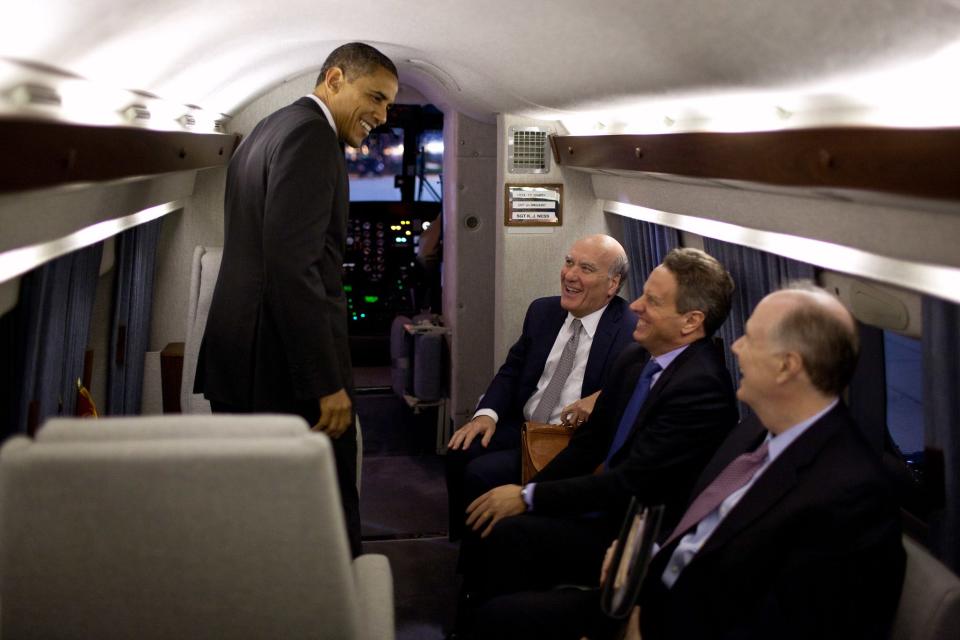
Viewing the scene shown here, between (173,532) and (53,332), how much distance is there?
6.71ft

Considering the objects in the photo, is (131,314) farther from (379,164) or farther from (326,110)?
(379,164)

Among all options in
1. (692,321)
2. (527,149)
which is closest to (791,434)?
(692,321)

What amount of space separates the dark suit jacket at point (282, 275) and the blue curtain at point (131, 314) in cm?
145

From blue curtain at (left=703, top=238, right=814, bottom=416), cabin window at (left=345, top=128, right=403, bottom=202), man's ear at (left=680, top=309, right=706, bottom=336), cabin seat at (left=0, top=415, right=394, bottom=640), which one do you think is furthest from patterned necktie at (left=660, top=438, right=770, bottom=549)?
cabin window at (left=345, top=128, right=403, bottom=202)

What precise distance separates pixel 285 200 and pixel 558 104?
6.75ft

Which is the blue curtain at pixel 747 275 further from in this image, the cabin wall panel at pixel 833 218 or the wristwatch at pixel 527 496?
the wristwatch at pixel 527 496

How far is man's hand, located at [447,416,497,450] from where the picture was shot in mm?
4406

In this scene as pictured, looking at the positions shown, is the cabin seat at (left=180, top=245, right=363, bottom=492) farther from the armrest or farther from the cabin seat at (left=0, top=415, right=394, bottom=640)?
the cabin seat at (left=0, top=415, right=394, bottom=640)

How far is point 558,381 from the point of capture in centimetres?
450

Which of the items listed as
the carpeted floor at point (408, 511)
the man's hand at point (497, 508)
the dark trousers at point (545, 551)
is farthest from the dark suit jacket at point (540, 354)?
the dark trousers at point (545, 551)

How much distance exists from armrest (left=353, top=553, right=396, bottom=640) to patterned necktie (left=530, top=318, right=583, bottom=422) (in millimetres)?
2005

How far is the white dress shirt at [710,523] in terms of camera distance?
248 centimetres

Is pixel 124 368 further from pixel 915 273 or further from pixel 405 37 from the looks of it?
pixel 915 273

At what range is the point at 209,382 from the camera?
3.52 m
